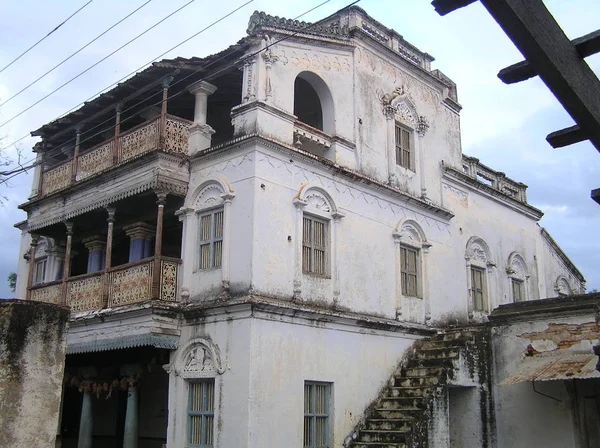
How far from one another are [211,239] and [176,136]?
2.56m

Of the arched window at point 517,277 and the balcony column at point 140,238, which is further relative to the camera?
the arched window at point 517,277

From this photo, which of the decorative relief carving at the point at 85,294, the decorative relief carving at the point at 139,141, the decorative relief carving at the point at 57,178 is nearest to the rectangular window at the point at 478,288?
the decorative relief carving at the point at 139,141

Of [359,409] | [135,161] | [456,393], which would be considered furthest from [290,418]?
[135,161]

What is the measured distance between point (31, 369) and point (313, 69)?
33.8ft

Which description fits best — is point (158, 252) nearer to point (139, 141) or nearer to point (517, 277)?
Result: point (139, 141)

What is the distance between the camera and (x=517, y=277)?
21.1m

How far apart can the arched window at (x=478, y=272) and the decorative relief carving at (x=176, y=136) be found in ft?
29.3

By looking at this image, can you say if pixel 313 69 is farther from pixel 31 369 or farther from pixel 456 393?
pixel 31 369

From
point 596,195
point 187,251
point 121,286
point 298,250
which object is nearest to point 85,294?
point 121,286

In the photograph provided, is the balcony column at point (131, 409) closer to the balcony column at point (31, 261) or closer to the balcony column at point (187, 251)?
the balcony column at point (187, 251)

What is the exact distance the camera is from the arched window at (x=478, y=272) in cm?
1898

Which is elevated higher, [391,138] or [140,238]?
[391,138]

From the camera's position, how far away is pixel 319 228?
14.4 metres

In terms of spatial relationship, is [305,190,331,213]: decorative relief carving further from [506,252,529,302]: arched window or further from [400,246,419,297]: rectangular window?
[506,252,529,302]: arched window
